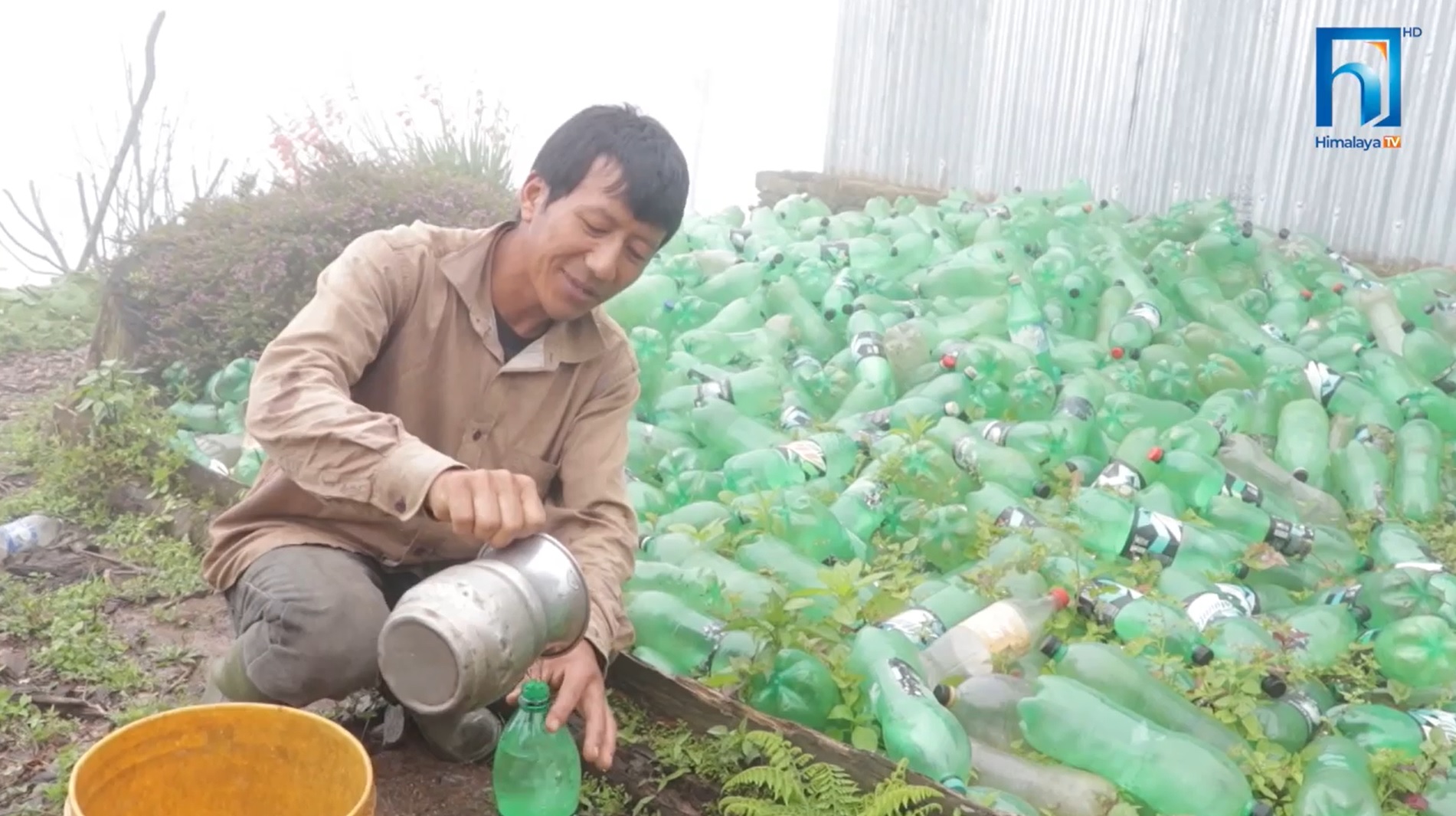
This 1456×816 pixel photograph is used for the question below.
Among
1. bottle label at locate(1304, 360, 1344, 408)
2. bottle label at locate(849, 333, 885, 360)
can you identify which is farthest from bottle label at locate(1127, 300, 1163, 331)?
bottle label at locate(849, 333, 885, 360)

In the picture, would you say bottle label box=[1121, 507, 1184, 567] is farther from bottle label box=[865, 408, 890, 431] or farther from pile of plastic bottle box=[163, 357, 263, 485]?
pile of plastic bottle box=[163, 357, 263, 485]

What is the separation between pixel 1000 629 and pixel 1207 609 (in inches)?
23.7

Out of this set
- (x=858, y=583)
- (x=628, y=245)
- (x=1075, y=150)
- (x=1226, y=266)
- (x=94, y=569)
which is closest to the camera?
(x=628, y=245)

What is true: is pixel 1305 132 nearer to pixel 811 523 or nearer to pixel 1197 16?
pixel 1197 16

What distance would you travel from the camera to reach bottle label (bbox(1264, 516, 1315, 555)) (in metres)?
3.46

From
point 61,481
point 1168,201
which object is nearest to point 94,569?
point 61,481

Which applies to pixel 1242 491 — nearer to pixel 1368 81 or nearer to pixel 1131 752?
pixel 1131 752

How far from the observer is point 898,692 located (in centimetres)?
248

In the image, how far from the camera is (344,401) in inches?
76.4

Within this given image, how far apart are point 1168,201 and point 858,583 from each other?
17.0ft

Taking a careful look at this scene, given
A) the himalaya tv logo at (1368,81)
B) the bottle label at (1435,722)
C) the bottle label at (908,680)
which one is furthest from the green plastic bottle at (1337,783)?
the himalaya tv logo at (1368,81)

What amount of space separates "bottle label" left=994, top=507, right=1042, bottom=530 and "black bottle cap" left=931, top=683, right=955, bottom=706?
3.20 feet

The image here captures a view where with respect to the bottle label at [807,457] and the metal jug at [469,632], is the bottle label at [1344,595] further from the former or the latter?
the metal jug at [469,632]

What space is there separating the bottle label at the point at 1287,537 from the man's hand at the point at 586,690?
7.89ft
